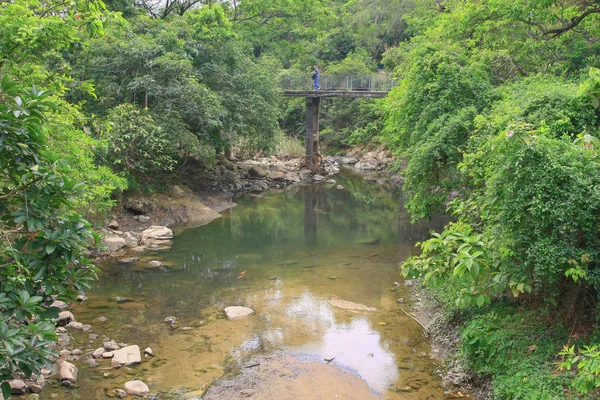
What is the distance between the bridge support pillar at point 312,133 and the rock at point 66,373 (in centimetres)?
2328

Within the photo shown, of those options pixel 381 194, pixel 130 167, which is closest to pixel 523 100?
pixel 130 167

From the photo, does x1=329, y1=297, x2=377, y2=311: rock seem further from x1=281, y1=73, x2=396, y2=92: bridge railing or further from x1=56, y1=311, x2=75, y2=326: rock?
x1=281, y1=73, x2=396, y2=92: bridge railing

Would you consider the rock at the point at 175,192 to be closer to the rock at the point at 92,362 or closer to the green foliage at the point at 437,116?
the green foliage at the point at 437,116

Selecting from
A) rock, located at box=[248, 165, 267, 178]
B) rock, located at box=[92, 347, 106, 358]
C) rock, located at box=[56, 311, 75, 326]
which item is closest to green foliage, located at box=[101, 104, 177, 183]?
rock, located at box=[56, 311, 75, 326]

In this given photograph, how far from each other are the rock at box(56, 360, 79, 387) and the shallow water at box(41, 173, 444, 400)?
126 mm

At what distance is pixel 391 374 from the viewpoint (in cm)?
754

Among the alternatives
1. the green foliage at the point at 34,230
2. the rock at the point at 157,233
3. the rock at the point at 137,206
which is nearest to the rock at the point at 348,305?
the green foliage at the point at 34,230

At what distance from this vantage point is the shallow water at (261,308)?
7.48 meters

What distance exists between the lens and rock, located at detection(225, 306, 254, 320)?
9.54 meters

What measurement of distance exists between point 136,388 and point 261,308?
3.46m

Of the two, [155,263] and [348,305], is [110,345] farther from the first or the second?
[155,263]

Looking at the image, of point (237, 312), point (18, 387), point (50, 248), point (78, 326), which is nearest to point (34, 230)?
point (50, 248)

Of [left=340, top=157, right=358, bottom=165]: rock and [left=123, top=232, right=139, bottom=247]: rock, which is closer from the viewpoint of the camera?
[left=123, top=232, right=139, bottom=247]: rock

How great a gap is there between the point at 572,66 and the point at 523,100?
463 centimetres
